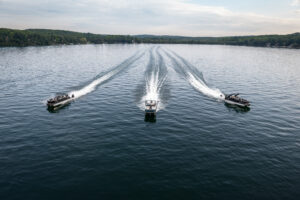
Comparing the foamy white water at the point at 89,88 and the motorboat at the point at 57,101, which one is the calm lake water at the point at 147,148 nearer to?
the foamy white water at the point at 89,88

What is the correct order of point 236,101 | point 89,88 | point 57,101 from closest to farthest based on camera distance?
point 57,101
point 236,101
point 89,88

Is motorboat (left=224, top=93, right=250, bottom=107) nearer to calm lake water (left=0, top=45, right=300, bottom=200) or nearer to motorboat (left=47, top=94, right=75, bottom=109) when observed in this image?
calm lake water (left=0, top=45, right=300, bottom=200)

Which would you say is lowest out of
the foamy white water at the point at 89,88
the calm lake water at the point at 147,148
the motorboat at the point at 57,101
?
the calm lake water at the point at 147,148

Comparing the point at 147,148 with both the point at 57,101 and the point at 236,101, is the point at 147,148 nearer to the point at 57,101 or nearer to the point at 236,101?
the point at 57,101

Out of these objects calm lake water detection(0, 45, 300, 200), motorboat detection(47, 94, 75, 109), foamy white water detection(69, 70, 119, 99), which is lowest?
calm lake water detection(0, 45, 300, 200)

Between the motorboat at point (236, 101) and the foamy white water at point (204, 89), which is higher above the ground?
the foamy white water at point (204, 89)

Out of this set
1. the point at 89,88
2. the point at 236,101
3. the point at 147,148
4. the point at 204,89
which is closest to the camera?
the point at 147,148

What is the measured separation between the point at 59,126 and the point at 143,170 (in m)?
24.6

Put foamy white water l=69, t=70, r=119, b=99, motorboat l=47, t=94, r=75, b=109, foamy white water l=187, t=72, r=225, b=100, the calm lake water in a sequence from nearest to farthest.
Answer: the calm lake water, motorboat l=47, t=94, r=75, b=109, foamy white water l=69, t=70, r=119, b=99, foamy white water l=187, t=72, r=225, b=100

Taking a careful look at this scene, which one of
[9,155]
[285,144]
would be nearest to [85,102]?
[9,155]

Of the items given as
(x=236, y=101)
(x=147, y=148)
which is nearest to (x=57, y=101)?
(x=147, y=148)

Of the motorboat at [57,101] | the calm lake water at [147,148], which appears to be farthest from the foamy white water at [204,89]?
the motorboat at [57,101]

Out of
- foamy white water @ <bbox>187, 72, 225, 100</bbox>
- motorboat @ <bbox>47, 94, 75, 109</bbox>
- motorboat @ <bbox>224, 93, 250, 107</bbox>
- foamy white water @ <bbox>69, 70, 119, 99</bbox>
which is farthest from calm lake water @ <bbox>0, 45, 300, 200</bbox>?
motorboat @ <bbox>224, 93, 250, 107</bbox>

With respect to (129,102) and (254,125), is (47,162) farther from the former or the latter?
(254,125)
